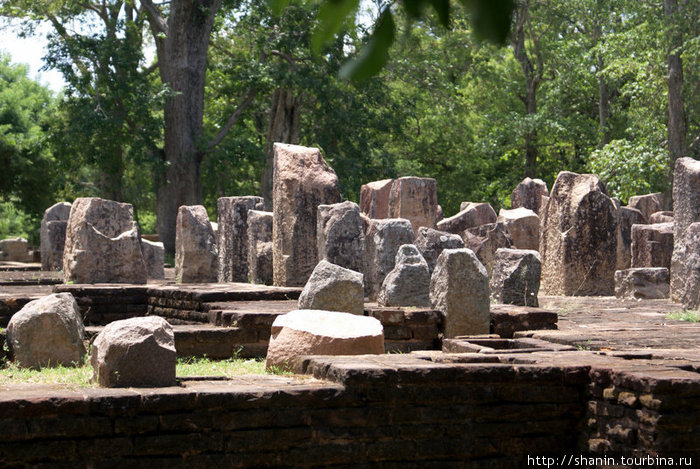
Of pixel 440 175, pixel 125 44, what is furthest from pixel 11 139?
pixel 440 175

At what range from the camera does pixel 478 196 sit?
30156 millimetres

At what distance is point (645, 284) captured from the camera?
488 inches

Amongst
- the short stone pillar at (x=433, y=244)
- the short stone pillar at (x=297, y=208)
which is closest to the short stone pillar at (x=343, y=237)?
Answer: the short stone pillar at (x=433, y=244)

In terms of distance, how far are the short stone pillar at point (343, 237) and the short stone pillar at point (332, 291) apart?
2050 millimetres

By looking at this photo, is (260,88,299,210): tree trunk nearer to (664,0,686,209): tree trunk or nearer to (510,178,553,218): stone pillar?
(510,178,553,218): stone pillar

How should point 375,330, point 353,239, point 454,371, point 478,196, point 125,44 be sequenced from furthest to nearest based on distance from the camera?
point 478,196 < point 125,44 < point 353,239 < point 375,330 < point 454,371

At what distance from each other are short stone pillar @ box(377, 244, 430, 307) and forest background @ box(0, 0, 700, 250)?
894cm

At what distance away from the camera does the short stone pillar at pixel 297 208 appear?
460 inches

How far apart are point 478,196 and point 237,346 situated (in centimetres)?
2204

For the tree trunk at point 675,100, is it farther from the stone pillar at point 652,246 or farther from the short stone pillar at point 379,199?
the short stone pillar at point 379,199

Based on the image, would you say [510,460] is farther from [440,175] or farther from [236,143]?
[440,175]

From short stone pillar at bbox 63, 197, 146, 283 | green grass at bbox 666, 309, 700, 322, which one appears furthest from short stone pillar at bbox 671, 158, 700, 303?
short stone pillar at bbox 63, 197, 146, 283

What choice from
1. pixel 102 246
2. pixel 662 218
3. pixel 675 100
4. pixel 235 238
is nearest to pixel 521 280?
pixel 235 238

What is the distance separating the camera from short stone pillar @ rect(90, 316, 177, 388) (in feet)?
18.2
